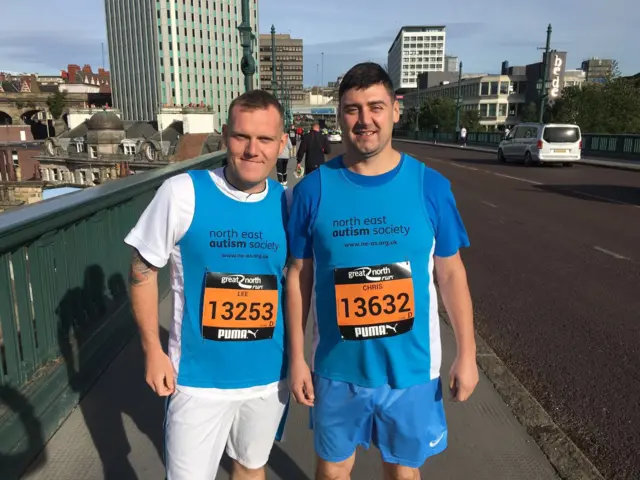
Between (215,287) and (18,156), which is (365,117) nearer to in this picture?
(215,287)

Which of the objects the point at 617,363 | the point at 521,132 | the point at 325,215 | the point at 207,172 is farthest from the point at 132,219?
the point at 521,132

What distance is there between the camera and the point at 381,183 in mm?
1934

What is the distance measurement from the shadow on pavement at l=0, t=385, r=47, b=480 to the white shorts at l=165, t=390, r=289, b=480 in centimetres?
101

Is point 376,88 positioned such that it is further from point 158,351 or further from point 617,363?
point 617,363

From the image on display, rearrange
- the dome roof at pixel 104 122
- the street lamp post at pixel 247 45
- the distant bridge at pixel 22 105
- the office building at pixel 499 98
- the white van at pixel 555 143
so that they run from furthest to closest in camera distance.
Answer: the distant bridge at pixel 22 105 < the office building at pixel 499 98 < the dome roof at pixel 104 122 < the white van at pixel 555 143 < the street lamp post at pixel 247 45

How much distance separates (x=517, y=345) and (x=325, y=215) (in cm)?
315

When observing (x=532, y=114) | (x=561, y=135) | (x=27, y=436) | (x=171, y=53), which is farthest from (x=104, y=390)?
(x=171, y=53)

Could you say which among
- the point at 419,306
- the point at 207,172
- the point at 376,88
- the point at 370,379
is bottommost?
the point at 370,379

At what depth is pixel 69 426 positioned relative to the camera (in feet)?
9.73

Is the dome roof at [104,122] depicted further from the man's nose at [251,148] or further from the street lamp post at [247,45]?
the man's nose at [251,148]

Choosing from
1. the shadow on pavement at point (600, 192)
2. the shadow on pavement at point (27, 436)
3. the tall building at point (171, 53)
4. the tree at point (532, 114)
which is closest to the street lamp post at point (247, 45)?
the shadow on pavement at point (600, 192)

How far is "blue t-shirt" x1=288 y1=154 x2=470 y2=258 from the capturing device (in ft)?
6.39

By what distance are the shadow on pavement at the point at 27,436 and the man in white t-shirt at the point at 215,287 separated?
1015 millimetres

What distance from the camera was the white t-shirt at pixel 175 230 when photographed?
6.25ft
